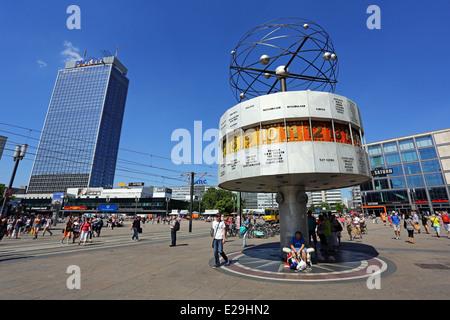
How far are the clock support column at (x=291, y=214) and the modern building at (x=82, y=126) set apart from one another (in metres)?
151

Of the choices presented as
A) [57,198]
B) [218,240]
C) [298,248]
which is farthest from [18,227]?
[298,248]

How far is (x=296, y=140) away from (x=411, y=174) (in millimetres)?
80499

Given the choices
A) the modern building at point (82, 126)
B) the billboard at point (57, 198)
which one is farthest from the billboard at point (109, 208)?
the billboard at point (57, 198)

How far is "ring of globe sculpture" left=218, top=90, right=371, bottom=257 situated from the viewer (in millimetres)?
8062

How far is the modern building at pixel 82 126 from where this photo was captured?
149 metres

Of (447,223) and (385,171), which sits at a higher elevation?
(385,171)

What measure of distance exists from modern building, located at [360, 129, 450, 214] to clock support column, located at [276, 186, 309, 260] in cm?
6307

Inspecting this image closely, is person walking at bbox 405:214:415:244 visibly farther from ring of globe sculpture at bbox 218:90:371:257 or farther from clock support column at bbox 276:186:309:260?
clock support column at bbox 276:186:309:260

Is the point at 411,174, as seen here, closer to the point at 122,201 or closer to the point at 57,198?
the point at 57,198

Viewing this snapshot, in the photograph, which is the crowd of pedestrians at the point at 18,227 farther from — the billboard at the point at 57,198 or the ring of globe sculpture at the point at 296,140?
the billboard at the point at 57,198
